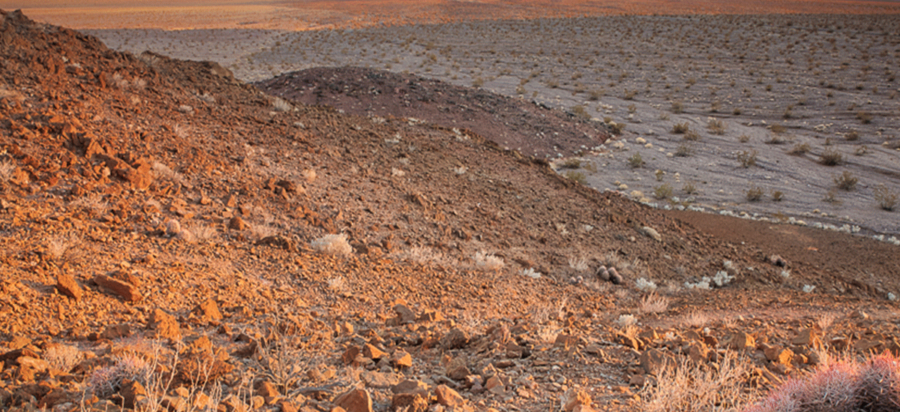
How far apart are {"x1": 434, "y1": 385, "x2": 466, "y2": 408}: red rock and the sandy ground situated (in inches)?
439

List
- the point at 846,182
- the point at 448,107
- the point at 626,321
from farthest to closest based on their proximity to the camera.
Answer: the point at 448,107
the point at 846,182
the point at 626,321

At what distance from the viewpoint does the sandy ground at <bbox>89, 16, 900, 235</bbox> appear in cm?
1455

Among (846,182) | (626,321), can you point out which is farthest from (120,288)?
(846,182)

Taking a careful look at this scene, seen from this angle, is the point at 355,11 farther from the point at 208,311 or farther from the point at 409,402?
the point at 409,402

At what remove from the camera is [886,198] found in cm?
1286

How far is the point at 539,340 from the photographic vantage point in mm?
3748

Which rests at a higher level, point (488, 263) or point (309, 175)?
point (309, 175)

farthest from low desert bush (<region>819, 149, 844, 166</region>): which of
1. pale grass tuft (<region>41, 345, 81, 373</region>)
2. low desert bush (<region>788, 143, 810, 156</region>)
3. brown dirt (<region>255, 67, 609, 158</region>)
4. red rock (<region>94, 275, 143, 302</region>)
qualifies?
pale grass tuft (<region>41, 345, 81, 373</region>)

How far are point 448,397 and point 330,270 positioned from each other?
2.73 m

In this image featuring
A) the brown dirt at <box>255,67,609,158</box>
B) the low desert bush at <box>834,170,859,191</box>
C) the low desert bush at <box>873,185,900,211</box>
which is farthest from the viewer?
the brown dirt at <box>255,67,609,158</box>

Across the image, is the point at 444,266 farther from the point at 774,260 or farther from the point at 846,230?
the point at 846,230

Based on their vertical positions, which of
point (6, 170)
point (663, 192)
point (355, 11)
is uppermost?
point (355, 11)

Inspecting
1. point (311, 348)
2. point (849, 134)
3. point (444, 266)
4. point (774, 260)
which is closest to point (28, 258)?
point (311, 348)

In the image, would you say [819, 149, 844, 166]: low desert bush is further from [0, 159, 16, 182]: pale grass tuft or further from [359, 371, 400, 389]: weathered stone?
[0, 159, 16, 182]: pale grass tuft
